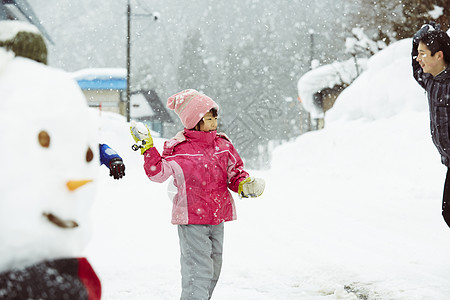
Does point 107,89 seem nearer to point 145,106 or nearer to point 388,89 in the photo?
point 145,106

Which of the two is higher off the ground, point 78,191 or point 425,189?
point 78,191

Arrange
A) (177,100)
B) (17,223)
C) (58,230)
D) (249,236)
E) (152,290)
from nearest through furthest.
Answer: (17,223), (58,230), (177,100), (152,290), (249,236)

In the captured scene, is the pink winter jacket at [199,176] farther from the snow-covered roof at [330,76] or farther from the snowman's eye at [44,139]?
the snow-covered roof at [330,76]

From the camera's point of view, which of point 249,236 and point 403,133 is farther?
point 403,133

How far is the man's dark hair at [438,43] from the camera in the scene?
377cm

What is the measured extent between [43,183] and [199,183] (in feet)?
4.96

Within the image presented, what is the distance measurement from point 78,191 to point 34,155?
0.21 m

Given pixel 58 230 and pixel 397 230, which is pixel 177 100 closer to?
pixel 58 230

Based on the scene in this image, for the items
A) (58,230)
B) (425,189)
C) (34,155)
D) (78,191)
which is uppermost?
(34,155)

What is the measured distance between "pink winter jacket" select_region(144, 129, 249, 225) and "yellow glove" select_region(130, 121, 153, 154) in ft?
0.40

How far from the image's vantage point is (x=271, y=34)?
269 feet

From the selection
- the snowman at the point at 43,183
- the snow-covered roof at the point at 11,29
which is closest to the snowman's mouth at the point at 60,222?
the snowman at the point at 43,183

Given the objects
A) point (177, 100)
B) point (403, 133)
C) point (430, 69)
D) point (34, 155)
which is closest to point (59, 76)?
point (34, 155)

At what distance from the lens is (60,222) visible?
5.64ft
